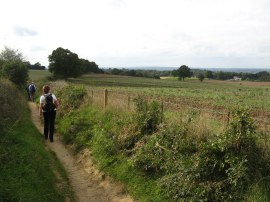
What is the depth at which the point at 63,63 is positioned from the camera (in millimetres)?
73312

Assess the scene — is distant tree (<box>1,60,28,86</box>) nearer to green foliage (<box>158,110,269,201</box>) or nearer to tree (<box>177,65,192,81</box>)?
green foliage (<box>158,110,269,201</box>)

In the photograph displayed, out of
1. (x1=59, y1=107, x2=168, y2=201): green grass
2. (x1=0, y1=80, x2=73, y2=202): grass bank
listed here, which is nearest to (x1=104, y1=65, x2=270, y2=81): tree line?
(x1=59, y1=107, x2=168, y2=201): green grass

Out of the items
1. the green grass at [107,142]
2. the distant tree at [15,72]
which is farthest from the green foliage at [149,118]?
the distant tree at [15,72]

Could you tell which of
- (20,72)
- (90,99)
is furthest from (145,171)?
(20,72)

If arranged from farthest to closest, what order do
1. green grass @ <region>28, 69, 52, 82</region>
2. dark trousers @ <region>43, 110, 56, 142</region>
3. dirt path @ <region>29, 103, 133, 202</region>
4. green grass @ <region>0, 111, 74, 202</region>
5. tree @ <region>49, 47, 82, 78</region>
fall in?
tree @ <region>49, 47, 82, 78</region>
green grass @ <region>28, 69, 52, 82</region>
dark trousers @ <region>43, 110, 56, 142</region>
dirt path @ <region>29, 103, 133, 202</region>
green grass @ <region>0, 111, 74, 202</region>

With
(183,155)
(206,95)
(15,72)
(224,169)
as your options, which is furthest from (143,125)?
(206,95)

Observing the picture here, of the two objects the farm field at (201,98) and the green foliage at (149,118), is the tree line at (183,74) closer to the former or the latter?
the farm field at (201,98)

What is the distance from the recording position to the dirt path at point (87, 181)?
25.6 feet

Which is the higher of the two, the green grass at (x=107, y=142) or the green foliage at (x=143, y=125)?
the green foliage at (x=143, y=125)

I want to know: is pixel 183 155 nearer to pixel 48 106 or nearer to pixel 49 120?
pixel 48 106

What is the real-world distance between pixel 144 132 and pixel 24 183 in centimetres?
400

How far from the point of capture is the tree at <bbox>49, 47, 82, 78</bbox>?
7331cm

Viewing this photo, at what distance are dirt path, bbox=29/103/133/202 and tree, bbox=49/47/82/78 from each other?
63.6 metres

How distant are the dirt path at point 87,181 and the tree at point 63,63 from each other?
63.6 metres
